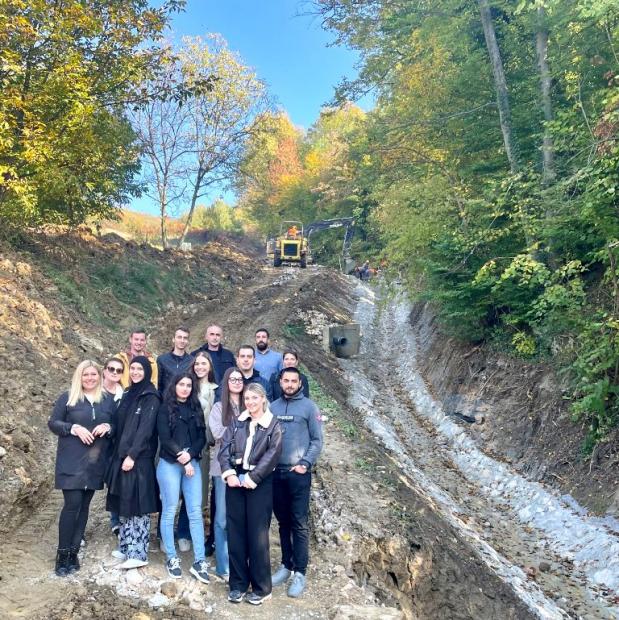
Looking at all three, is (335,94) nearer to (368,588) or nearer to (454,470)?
(454,470)

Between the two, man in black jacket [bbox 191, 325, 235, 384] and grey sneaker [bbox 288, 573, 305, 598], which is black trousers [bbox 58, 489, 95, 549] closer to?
grey sneaker [bbox 288, 573, 305, 598]

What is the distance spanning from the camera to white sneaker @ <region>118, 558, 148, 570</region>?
4.28m

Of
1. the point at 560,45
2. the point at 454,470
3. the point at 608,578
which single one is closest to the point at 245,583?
the point at 608,578

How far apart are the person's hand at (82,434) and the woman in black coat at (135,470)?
237mm

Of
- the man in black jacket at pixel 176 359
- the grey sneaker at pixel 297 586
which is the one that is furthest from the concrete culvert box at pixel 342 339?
the grey sneaker at pixel 297 586

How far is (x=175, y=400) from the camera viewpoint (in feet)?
14.4

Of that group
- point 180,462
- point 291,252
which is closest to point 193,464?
point 180,462

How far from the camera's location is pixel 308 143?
5597 cm

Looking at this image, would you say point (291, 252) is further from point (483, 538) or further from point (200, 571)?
point (200, 571)

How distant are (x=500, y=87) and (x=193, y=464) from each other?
10.1m

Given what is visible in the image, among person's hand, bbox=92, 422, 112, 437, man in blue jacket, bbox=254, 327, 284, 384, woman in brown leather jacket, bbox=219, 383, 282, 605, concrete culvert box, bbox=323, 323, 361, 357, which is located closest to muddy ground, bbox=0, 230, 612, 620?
woman in brown leather jacket, bbox=219, 383, 282, 605

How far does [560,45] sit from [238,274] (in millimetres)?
16099

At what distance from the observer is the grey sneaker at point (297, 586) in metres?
4.32

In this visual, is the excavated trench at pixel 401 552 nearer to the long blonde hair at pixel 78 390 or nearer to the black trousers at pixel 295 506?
the black trousers at pixel 295 506
